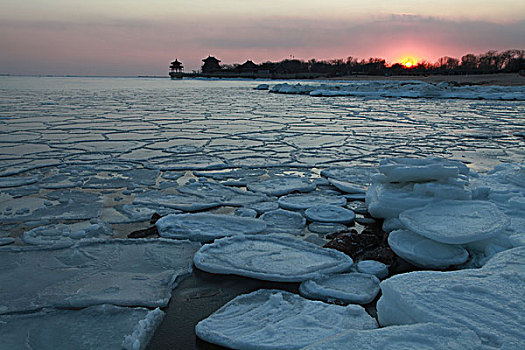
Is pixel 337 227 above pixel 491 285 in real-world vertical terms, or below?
below

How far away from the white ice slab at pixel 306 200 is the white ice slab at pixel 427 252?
96 centimetres

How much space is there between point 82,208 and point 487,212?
3.09 metres

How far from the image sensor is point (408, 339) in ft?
4.27

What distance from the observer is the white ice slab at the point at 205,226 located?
271 cm

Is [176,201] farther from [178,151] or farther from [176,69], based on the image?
[176,69]

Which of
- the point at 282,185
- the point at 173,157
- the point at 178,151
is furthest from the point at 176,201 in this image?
the point at 178,151

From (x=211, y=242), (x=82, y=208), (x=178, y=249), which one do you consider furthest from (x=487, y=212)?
(x=82, y=208)

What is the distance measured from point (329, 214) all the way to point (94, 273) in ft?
5.93

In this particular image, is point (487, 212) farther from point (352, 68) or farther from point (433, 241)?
point (352, 68)

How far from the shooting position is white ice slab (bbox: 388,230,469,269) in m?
2.27

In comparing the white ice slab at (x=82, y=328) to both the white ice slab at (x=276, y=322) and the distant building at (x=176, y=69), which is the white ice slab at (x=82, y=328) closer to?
the white ice slab at (x=276, y=322)

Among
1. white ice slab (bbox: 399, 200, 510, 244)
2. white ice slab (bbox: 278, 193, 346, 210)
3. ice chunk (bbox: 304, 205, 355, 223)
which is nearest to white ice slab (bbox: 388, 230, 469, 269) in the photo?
white ice slab (bbox: 399, 200, 510, 244)

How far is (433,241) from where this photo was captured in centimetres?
243

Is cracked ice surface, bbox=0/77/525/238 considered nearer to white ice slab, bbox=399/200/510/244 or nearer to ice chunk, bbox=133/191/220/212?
ice chunk, bbox=133/191/220/212
